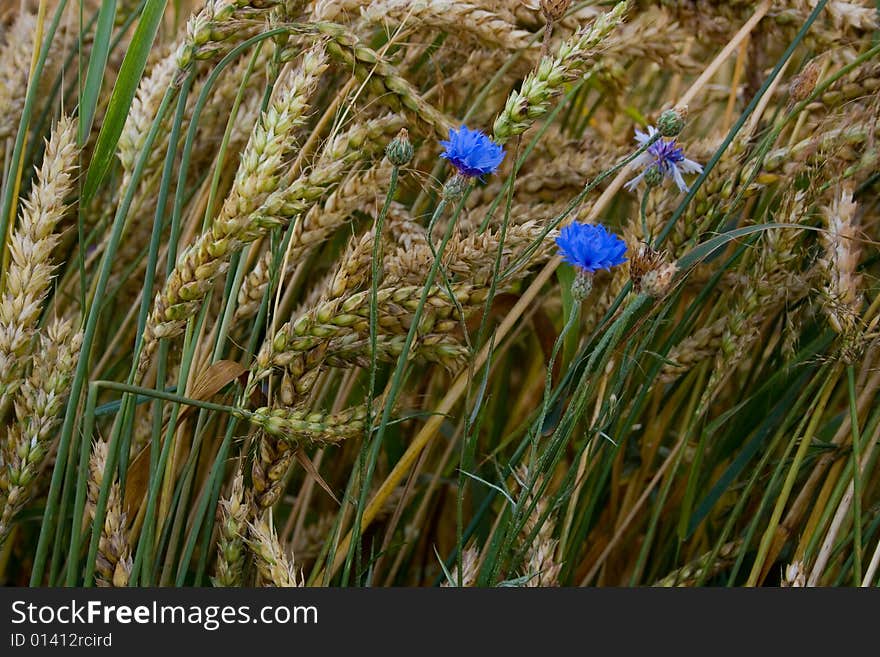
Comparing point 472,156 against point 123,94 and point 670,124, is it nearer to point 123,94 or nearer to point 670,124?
point 670,124

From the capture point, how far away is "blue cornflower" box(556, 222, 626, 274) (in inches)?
28.3

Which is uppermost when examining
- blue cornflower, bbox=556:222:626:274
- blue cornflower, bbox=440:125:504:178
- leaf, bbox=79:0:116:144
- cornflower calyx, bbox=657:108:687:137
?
leaf, bbox=79:0:116:144

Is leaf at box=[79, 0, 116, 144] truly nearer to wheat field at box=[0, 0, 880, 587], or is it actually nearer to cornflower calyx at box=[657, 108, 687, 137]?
wheat field at box=[0, 0, 880, 587]

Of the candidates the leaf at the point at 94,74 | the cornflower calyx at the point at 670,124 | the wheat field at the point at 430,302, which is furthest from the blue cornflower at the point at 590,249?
the leaf at the point at 94,74

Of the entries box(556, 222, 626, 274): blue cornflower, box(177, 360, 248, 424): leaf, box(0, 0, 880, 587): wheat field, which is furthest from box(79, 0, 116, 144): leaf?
box(556, 222, 626, 274): blue cornflower

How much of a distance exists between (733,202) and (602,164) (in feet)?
0.70

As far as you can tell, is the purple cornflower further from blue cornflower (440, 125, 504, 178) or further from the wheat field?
blue cornflower (440, 125, 504, 178)

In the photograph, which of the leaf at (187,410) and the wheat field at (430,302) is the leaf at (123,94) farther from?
the leaf at (187,410)

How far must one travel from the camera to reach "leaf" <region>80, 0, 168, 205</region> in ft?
2.58

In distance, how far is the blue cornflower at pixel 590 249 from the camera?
72 centimetres

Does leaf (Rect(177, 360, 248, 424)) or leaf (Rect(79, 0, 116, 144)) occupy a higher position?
leaf (Rect(79, 0, 116, 144))

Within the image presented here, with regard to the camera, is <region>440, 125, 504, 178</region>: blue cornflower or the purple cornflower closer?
<region>440, 125, 504, 178</region>: blue cornflower

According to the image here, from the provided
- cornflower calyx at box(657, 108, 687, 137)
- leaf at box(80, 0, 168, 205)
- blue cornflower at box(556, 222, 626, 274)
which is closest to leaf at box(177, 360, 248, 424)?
leaf at box(80, 0, 168, 205)

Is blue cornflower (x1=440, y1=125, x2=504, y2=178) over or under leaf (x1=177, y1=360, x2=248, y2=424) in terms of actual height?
over
